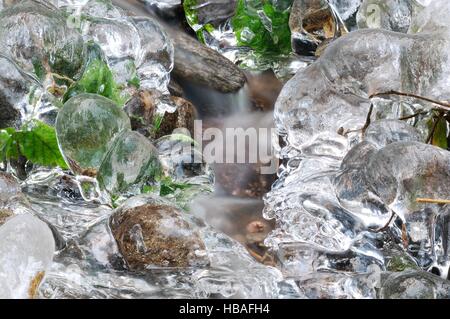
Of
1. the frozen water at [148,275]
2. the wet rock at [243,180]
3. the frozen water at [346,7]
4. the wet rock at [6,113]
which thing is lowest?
the wet rock at [243,180]

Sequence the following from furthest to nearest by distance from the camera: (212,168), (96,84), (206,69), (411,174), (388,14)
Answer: (206,69), (388,14), (212,168), (96,84), (411,174)

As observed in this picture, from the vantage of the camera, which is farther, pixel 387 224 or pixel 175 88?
pixel 175 88

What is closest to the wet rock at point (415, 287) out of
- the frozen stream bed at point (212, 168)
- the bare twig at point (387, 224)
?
the frozen stream bed at point (212, 168)

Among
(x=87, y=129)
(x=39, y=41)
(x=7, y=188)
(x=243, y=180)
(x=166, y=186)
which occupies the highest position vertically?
(x=39, y=41)

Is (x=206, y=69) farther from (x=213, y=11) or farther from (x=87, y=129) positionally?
(x=87, y=129)

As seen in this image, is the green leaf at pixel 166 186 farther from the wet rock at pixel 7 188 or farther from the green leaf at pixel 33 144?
the wet rock at pixel 7 188

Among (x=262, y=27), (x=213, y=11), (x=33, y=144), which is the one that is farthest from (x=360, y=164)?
(x=213, y=11)
